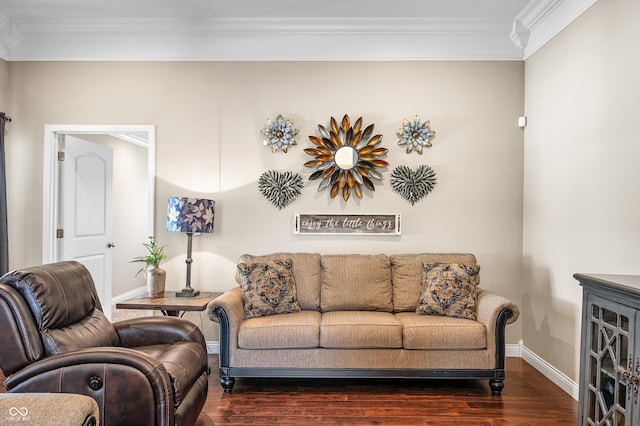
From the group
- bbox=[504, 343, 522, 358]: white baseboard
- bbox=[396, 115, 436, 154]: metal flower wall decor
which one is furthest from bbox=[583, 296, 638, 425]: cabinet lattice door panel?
bbox=[396, 115, 436, 154]: metal flower wall decor

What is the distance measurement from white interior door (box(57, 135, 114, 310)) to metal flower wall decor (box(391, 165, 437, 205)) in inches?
121

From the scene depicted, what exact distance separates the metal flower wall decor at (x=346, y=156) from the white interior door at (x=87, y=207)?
2.29m

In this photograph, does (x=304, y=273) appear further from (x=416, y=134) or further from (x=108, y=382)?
(x=108, y=382)

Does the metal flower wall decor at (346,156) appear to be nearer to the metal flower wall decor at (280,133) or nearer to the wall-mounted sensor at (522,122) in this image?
the metal flower wall decor at (280,133)

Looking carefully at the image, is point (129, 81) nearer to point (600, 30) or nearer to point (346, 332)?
point (346, 332)

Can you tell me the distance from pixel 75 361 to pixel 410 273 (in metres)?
2.53

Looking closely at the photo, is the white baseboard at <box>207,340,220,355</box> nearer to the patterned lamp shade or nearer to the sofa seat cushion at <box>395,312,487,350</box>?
the patterned lamp shade

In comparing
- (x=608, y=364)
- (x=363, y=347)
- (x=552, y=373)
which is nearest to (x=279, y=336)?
(x=363, y=347)

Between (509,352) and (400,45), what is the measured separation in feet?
9.69

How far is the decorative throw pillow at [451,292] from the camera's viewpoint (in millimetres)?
3367

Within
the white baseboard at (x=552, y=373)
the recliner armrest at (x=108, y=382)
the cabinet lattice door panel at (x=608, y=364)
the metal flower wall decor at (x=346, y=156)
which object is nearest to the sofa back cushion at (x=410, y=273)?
the metal flower wall decor at (x=346, y=156)

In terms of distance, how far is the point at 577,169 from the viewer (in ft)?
10.4

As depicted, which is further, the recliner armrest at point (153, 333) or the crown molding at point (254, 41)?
the crown molding at point (254, 41)

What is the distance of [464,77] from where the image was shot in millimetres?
4051
